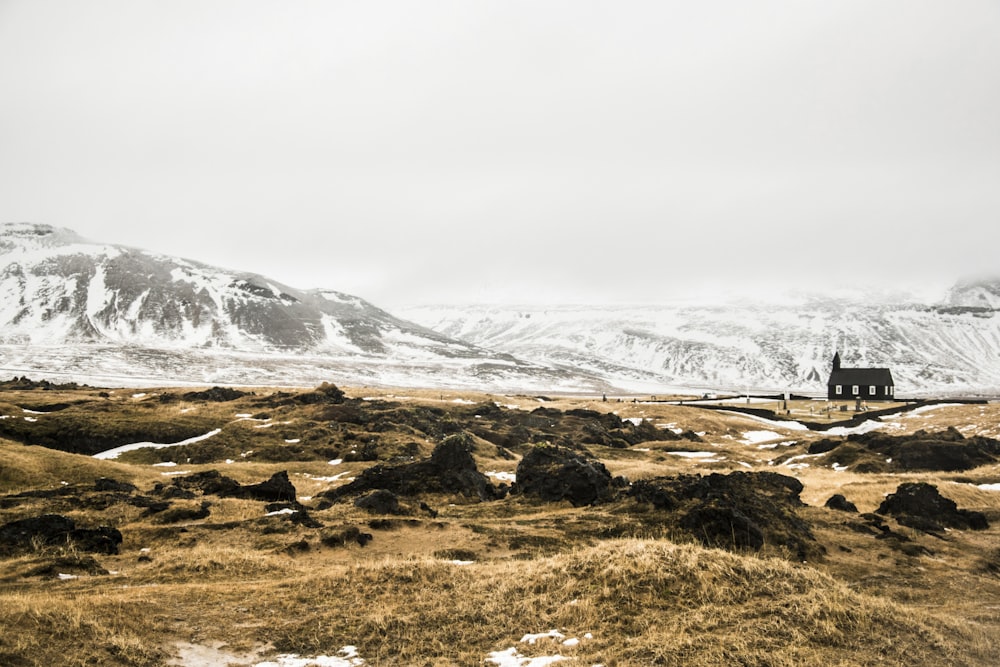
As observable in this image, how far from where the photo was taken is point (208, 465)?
44.6m

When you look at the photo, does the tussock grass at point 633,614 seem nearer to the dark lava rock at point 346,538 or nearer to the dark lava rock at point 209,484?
the dark lava rock at point 346,538

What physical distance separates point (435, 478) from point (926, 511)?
25.0m

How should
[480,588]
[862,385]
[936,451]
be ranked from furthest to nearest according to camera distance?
[862,385]
[936,451]
[480,588]

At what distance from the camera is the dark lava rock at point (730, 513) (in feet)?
67.5

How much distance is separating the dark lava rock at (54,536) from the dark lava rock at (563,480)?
1878 cm

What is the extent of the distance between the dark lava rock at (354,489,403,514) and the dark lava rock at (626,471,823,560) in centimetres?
1122

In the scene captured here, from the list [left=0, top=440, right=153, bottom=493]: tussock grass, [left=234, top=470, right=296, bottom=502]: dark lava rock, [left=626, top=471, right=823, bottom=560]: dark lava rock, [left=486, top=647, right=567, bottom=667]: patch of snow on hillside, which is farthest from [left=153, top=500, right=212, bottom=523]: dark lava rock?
[left=486, top=647, right=567, bottom=667]: patch of snow on hillside

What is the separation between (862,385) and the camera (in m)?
139

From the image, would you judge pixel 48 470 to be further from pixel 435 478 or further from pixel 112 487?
pixel 435 478

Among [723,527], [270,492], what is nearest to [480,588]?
[723,527]

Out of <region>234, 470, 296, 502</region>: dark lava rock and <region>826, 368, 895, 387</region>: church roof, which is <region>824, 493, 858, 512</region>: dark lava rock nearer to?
<region>234, 470, 296, 502</region>: dark lava rock

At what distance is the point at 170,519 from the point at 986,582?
31431 mm

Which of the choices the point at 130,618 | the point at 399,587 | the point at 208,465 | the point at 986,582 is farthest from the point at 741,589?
the point at 208,465

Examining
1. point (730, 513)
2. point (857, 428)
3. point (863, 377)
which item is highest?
point (863, 377)
